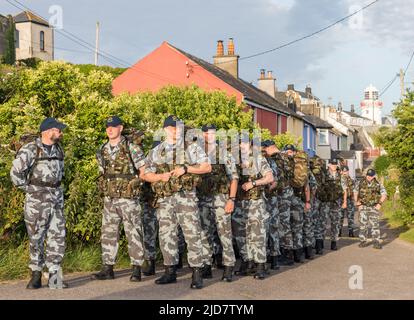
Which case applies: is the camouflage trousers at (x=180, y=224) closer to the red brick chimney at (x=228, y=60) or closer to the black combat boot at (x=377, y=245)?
the black combat boot at (x=377, y=245)

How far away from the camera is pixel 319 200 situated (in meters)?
12.4

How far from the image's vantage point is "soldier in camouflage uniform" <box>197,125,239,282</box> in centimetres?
780

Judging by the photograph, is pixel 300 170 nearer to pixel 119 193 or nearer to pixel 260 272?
pixel 260 272

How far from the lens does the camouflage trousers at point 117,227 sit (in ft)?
24.2

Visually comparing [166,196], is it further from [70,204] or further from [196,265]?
[70,204]

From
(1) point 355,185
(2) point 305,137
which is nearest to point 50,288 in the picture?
(1) point 355,185

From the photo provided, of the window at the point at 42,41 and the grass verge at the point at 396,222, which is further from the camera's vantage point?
the window at the point at 42,41

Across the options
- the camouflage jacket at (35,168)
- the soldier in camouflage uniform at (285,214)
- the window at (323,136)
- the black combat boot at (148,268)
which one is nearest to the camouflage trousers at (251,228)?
the black combat boot at (148,268)

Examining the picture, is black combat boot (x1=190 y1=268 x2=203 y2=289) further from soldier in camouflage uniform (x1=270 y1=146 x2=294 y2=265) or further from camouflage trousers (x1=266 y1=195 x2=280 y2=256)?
soldier in camouflage uniform (x1=270 y1=146 x2=294 y2=265)

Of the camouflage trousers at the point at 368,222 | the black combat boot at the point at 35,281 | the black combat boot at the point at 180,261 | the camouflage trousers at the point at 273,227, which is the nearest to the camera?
the black combat boot at the point at 35,281

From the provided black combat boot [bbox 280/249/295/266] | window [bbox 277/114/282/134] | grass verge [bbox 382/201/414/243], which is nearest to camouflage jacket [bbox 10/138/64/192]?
black combat boot [bbox 280/249/295/266]

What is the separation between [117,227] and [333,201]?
6834 mm

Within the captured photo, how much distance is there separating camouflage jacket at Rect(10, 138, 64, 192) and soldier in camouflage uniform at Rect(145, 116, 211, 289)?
1.19m

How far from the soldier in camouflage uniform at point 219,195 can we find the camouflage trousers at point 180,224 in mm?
527
